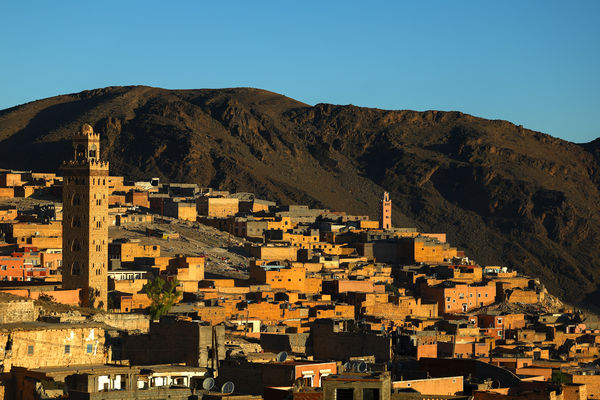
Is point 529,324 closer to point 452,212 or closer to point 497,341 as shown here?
point 497,341

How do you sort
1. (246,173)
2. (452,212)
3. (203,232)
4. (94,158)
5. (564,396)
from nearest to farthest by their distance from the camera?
(564,396) < (94,158) < (203,232) < (246,173) < (452,212)

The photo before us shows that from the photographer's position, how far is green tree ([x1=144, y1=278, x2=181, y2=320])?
199 ft

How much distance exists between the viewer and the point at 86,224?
67.2m

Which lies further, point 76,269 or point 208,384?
point 76,269

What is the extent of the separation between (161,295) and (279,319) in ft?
17.9

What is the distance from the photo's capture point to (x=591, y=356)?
219 feet

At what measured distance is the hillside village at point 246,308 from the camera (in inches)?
1211

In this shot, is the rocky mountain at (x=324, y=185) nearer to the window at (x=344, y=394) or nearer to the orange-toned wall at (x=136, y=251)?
the orange-toned wall at (x=136, y=251)

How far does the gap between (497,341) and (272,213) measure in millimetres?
55966

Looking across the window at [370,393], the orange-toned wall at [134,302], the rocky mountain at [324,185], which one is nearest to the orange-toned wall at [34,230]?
the orange-toned wall at [134,302]

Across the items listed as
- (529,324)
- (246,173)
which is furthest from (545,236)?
(529,324)

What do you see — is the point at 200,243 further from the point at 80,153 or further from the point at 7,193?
the point at 80,153

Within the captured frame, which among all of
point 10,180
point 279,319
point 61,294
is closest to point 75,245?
point 61,294

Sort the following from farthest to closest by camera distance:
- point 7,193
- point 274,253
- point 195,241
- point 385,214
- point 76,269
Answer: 1. point 385,214
2. point 7,193
3. point 195,241
4. point 274,253
5. point 76,269
